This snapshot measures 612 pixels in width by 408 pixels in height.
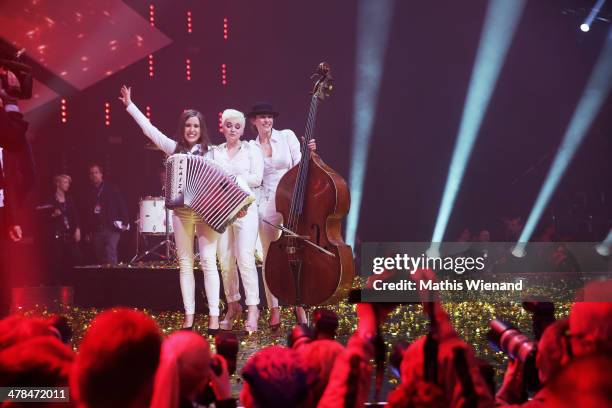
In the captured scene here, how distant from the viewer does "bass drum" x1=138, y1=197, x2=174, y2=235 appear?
11516 mm

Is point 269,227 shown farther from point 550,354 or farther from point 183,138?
point 550,354

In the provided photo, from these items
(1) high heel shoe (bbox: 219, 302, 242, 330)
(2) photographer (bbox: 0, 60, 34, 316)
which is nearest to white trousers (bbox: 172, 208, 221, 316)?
(1) high heel shoe (bbox: 219, 302, 242, 330)

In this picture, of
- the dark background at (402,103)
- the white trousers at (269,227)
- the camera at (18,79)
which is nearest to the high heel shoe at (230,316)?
the white trousers at (269,227)

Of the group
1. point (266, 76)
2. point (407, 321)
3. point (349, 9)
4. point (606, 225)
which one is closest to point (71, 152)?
point (266, 76)

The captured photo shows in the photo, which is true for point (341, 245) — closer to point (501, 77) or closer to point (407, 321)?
point (407, 321)

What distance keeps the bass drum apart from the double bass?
5.72m

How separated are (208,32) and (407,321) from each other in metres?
7.51

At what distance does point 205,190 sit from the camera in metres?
6.03

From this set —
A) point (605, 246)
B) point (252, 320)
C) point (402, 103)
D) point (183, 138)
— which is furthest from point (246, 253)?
point (605, 246)

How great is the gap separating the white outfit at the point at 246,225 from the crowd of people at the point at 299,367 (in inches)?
133

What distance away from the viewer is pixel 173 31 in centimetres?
1233

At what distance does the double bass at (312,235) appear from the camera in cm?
593

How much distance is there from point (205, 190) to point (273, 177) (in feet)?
3.45

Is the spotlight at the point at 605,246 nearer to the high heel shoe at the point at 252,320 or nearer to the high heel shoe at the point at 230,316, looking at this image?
the high heel shoe at the point at 230,316
